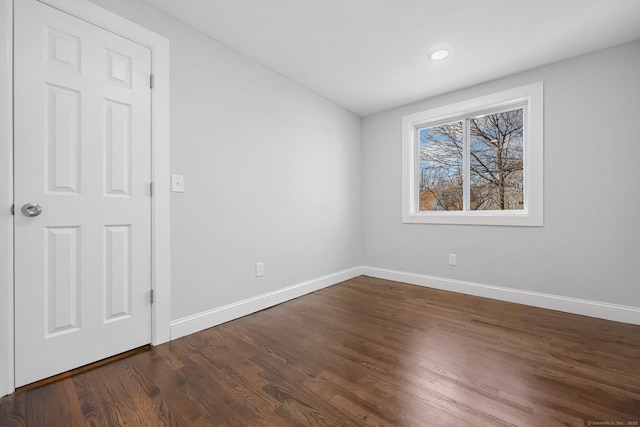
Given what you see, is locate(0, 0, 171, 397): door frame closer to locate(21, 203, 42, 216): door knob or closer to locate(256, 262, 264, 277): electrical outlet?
locate(21, 203, 42, 216): door knob

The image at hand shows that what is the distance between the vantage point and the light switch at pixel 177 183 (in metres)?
2.01

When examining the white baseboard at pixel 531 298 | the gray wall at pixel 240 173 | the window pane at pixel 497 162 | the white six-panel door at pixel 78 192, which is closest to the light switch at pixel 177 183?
the gray wall at pixel 240 173

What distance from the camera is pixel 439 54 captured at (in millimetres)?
2455

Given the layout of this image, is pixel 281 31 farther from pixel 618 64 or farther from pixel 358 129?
pixel 618 64

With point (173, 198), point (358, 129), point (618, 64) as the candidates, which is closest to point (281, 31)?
point (173, 198)

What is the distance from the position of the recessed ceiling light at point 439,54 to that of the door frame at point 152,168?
223 centimetres

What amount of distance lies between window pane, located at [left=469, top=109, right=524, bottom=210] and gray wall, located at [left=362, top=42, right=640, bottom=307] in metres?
0.29

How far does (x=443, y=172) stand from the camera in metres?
3.48

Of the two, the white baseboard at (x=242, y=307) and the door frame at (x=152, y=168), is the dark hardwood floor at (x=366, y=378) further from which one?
the door frame at (x=152, y=168)

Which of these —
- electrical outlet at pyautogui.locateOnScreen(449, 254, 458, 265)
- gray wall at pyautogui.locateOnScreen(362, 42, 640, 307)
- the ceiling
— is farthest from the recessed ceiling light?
electrical outlet at pyautogui.locateOnScreen(449, 254, 458, 265)

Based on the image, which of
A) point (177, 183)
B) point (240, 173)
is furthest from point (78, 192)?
point (240, 173)

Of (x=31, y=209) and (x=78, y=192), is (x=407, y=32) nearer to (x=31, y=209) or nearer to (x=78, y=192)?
(x=78, y=192)

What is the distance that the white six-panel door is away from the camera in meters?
1.43

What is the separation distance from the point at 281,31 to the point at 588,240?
10.7ft
